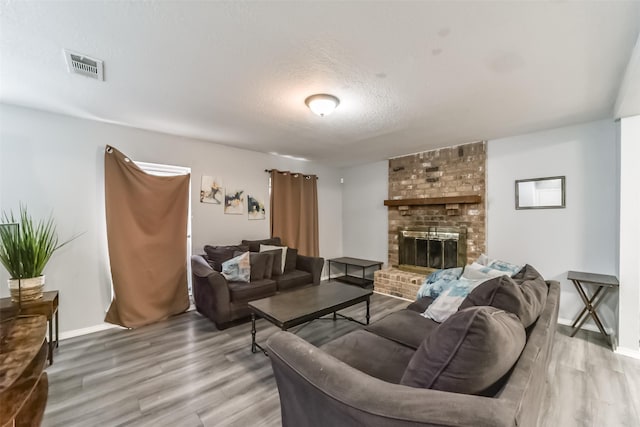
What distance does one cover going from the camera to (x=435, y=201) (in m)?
4.10

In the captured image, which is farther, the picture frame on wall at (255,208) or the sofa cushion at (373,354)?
the picture frame on wall at (255,208)

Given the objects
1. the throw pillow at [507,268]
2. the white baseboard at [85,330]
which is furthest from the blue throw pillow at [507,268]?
the white baseboard at [85,330]

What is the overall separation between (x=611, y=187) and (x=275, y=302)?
12.5 ft

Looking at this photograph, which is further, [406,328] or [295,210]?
[295,210]

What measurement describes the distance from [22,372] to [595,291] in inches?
189

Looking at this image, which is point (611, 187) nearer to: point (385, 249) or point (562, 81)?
point (562, 81)

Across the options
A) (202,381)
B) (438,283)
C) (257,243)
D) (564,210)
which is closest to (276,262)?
(257,243)

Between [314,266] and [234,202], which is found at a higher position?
[234,202]

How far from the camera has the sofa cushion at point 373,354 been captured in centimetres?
145

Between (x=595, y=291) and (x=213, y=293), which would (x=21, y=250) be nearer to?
(x=213, y=293)

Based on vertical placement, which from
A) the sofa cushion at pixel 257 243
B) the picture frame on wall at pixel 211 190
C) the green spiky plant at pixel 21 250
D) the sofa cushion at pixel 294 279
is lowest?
the sofa cushion at pixel 294 279

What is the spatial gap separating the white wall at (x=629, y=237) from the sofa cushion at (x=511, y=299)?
6.20 feet

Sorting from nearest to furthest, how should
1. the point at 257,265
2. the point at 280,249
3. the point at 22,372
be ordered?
the point at 22,372 < the point at 257,265 < the point at 280,249

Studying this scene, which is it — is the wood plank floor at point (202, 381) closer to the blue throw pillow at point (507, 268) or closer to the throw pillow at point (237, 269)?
the throw pillow at point (237, 269)
